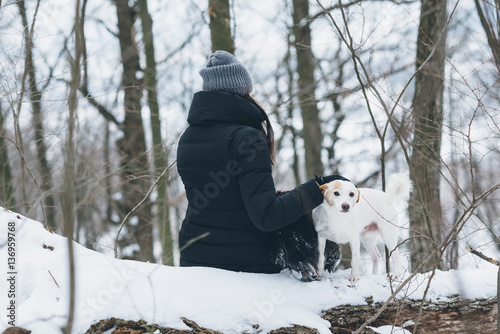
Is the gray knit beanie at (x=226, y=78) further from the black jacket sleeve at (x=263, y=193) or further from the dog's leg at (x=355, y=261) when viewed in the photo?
the dog's leg at (x=355, y=261)

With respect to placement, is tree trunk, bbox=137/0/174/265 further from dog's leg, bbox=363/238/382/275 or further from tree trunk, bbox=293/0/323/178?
dog's leg, bbox=363/238/382/275

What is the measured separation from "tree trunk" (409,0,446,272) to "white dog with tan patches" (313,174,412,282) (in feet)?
1.83

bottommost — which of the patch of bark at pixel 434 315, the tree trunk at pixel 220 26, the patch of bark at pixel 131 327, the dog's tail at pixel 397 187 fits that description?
the patch of bark at pixel 434 315

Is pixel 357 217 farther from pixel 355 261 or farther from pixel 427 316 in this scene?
Result: pixel 427 316

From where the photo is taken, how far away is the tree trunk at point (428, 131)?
4.09 metres

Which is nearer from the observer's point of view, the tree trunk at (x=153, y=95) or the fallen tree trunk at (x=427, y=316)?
the fallen tree trunk at (x=427, y=316)

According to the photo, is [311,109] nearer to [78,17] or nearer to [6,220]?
[6,220]

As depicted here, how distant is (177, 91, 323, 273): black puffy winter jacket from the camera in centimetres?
276

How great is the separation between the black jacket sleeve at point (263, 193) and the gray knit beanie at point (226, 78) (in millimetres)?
411

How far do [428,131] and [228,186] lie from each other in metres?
2.71

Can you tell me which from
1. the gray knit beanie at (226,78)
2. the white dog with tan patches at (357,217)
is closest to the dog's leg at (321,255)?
the white dog with tan patches at (357,217)

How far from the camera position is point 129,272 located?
2.58 m

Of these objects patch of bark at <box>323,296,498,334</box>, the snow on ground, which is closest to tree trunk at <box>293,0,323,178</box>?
patch of bark at <box>323,296,498,334</box>

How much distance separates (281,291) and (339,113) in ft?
28.2
